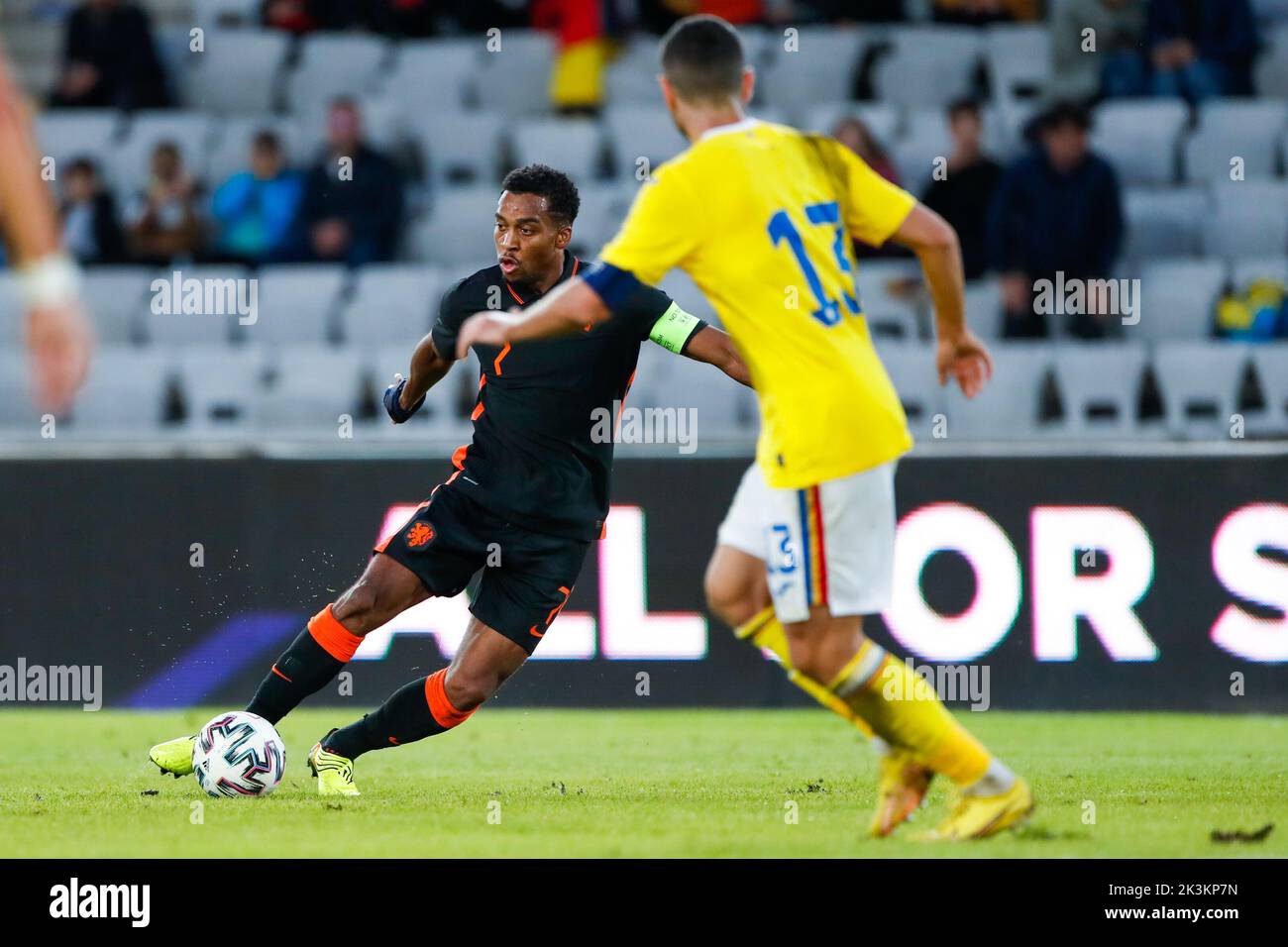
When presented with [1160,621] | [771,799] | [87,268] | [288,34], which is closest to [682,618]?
[1160,621]

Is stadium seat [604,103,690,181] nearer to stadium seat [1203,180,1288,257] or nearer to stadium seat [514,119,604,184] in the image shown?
stadium seat [514,119,604,184]

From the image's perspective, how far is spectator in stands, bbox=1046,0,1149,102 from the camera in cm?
1208

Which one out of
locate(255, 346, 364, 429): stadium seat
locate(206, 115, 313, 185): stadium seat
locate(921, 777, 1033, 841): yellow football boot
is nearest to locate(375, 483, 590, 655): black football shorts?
locate(921, 777, 1033, 841): yellow football boot

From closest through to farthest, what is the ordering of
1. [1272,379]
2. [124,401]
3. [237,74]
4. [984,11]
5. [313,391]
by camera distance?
[1272,379]
[313,391]
[124,401]
[984,11]
[237,74]

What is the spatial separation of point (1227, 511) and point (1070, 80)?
4695 millimetres

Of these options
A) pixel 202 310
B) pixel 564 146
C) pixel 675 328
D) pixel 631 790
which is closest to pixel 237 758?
pixel 631 790

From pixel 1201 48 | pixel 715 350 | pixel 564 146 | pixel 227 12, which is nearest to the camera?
pixel 715 350

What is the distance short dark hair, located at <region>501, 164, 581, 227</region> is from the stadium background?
3.08 m

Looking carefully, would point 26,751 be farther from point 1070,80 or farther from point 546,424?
point 1070,80

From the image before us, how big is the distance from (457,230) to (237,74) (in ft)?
7.95

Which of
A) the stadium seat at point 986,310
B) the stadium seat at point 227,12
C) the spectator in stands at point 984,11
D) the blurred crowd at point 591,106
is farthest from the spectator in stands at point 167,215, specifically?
the spectator in stands at point 984,11

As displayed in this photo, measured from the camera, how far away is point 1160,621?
8844 millimetres

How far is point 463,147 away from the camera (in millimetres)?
12227

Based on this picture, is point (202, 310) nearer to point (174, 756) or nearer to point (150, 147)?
point (150, 147)
